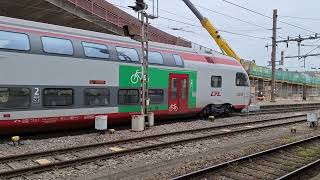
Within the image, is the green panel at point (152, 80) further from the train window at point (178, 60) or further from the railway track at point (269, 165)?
the railway track at point (269, 165)

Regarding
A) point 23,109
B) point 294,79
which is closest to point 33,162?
point 23,109

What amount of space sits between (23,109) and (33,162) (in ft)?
9.17

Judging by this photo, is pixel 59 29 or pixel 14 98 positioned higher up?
pixel 59 29

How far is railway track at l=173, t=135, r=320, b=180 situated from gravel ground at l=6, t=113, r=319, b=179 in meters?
0.56

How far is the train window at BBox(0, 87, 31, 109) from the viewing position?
11664mm

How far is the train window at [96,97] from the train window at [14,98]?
2.35 metres

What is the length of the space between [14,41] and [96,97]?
365 centimetres

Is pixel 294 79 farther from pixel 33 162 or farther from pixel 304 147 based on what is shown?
pixel 33 162

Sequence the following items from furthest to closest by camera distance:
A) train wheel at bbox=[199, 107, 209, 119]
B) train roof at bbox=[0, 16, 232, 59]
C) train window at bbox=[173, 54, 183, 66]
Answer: train wheel at bbox=[199, 107, 209, 119], train window at bbox=[173, 54, 183, 66], train roof at bbox=[0, 16, 232, 59]

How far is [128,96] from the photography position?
1594 cm

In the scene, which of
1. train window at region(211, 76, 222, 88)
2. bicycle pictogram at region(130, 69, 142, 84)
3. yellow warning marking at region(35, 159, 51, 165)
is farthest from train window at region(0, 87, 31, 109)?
train window at region(211, 76, 222, 88)

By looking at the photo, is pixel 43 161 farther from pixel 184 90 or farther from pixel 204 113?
pixel 204 113

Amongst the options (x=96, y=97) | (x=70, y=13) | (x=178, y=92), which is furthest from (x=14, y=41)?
(x=70, y=13)

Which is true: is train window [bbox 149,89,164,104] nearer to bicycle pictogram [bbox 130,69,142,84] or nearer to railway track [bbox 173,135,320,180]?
bicycle pictogram [bbox 130,69,142,84]
